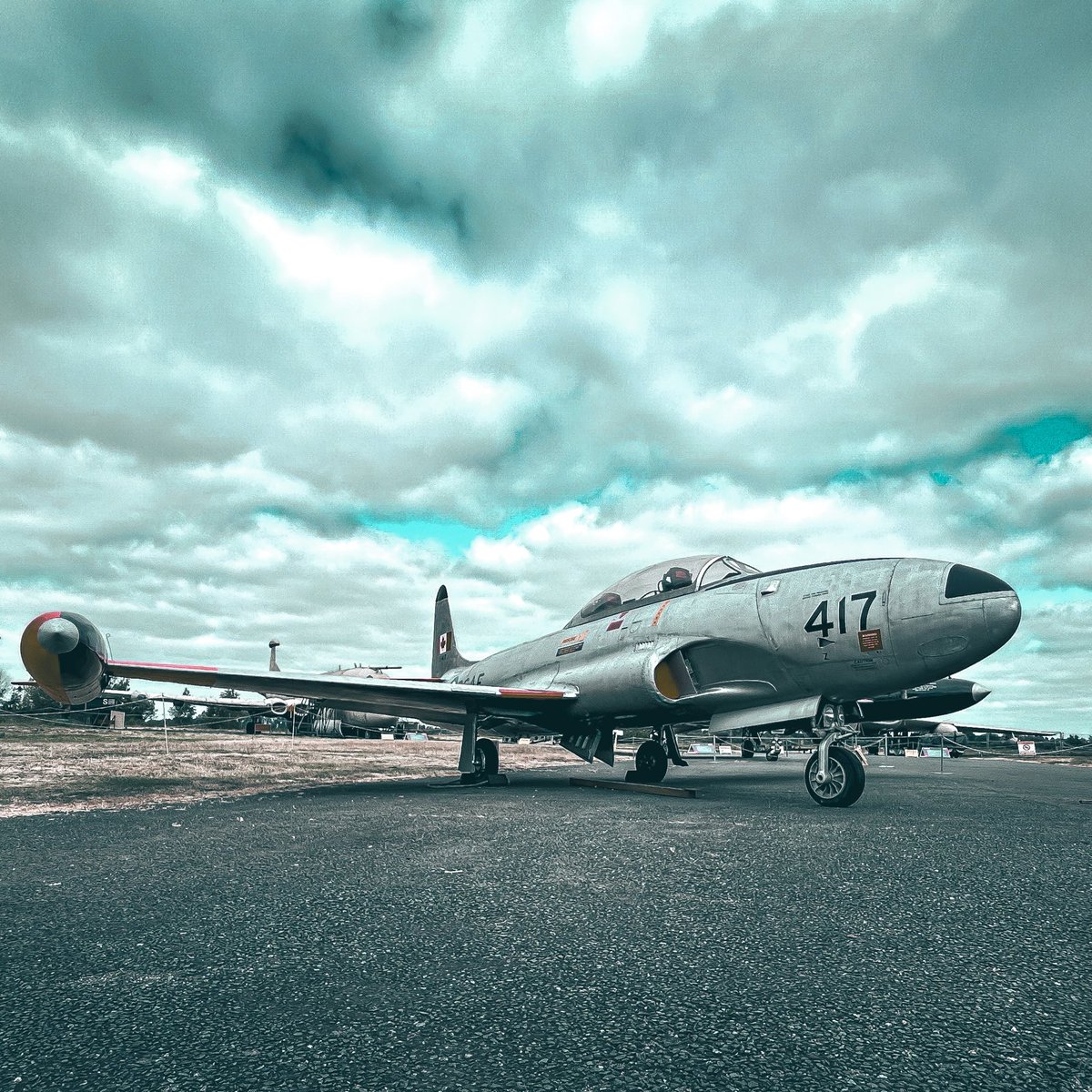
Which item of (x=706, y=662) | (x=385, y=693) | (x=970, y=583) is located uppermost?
(x=970, y=583)

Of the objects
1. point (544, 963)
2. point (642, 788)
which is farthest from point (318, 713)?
point (544, 963)

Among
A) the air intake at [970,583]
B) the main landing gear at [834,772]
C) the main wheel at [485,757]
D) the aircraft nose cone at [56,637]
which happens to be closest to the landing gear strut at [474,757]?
the main wheel at [485,757]

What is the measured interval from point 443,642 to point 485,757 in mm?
8440

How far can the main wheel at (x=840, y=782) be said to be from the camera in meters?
7.88

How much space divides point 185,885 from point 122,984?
1.61m

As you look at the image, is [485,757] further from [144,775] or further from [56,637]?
[56,637]

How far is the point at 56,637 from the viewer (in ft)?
24.1

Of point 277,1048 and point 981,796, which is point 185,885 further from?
point 981,796

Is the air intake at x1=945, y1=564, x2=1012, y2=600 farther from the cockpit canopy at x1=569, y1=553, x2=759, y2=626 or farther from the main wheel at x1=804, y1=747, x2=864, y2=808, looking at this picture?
the cockpit canopy at x1=569, y1=553, x2=759, y2=626

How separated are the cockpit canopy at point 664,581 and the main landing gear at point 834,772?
2.72 metres

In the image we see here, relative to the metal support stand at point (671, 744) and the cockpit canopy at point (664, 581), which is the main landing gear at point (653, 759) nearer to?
the metal support stand at point (671, 744)

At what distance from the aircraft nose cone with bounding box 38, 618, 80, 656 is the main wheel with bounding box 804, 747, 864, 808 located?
8214 millimetres

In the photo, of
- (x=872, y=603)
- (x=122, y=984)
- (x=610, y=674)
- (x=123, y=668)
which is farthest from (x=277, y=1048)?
(x=610, y=674)

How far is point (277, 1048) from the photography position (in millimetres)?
1977
